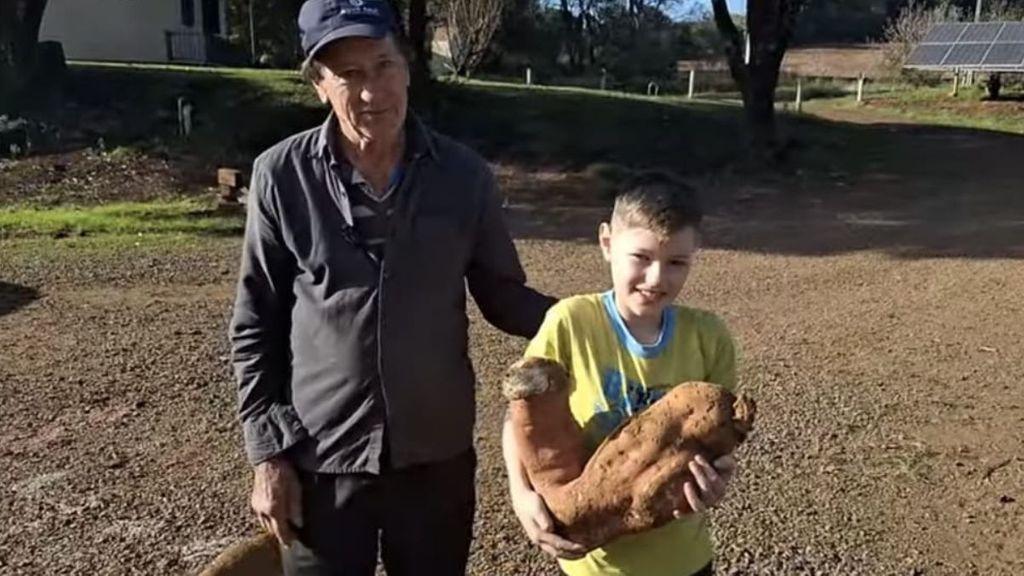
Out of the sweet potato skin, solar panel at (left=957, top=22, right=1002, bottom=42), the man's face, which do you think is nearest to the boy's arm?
the man's face

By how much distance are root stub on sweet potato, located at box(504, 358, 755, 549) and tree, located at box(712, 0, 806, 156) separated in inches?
536

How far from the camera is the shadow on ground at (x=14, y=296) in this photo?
725cm

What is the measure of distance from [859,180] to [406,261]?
511 inches

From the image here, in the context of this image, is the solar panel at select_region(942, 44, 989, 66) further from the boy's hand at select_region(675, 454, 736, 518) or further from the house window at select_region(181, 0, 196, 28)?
the boy's hand at select_region(675, 454, 736, 518)

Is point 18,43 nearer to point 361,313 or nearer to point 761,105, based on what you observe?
point 761,105

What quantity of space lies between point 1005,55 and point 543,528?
25.0 m

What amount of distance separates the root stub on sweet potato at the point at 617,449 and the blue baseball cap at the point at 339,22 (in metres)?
0.63

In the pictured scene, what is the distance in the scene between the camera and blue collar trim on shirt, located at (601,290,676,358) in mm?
1934

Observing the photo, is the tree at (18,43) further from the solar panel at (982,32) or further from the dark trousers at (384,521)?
the solar panel at (982,32)

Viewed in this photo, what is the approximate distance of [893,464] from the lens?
14.9ft

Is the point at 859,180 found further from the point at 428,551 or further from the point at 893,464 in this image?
the point at 428,551

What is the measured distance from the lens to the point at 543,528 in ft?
6.18

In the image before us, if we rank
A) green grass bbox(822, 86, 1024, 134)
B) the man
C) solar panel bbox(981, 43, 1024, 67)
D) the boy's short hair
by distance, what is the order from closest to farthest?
the boy's short hair, the man, green grass bbox(822, 86, 1024, 134), solar panel bbox(981, 43, 1024, 67)

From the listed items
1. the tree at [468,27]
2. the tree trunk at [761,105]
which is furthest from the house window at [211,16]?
the tree trunk at [761,105]
